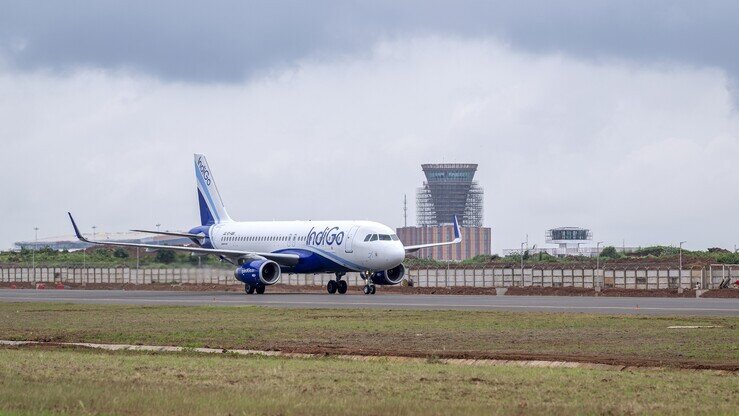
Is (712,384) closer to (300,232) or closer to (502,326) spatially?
(502,326)

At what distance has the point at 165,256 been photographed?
8125cm

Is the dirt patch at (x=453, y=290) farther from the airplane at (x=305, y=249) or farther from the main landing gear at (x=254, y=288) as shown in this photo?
the main landing gear at (x=254, y=288)

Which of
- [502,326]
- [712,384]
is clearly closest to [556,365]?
[712,384]

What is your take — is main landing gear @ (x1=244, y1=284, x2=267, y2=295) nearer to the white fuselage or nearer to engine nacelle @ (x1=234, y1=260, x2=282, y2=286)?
engine nacelle @ (x1=234, y1=260, x2=282, y2=286)

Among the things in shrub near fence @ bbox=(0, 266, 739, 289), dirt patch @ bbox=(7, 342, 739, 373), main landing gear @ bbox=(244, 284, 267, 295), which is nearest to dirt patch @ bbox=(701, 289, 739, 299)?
shrub near fence @ bbox=(0, 266, 739, 289)

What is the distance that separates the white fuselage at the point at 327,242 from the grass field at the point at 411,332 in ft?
67.6

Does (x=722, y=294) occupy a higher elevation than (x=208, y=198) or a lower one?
lower

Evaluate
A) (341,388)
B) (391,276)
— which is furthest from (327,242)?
(341,388)

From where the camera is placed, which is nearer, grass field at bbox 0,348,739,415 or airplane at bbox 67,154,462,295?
grass field at bbox 0,348,739,415

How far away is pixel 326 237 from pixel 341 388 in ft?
159

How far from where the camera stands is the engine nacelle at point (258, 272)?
65.4 m

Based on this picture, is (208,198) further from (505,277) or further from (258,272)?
(505,277)

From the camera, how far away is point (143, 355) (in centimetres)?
2500

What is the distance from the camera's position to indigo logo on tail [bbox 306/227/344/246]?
66.2m
